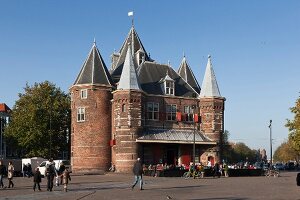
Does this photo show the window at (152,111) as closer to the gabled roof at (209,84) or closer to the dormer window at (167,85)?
the dormer window at (167,85)

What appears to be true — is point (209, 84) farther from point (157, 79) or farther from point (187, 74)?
point (157, 79)

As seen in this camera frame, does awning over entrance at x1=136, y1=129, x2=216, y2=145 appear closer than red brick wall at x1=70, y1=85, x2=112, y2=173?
Yes

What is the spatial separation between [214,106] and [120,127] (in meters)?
12.9

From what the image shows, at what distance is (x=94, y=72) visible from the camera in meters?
57.8

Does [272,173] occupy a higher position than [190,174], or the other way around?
[190,174]

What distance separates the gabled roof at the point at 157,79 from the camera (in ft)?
192

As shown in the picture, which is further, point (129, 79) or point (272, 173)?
point (129, 79)

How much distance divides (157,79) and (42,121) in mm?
20990

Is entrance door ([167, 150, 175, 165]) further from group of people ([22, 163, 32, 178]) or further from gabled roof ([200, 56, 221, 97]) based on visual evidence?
group of people ([22, 163, 32, 178])

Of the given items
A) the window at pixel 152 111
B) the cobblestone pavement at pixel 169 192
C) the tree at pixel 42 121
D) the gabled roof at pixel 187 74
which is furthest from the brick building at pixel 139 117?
the cobblestone pavement at pixel 169 192

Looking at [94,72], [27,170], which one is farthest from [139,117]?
[27,170]

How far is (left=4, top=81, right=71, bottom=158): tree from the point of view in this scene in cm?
6919

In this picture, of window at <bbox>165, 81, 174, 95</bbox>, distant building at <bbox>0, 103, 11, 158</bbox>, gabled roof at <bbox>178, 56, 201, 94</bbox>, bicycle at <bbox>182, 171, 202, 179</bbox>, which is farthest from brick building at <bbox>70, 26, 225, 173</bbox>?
distant building at <bbox>0, 103, 11, 158</bbox>

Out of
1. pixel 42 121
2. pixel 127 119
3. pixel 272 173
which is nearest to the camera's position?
pixel 272 173
